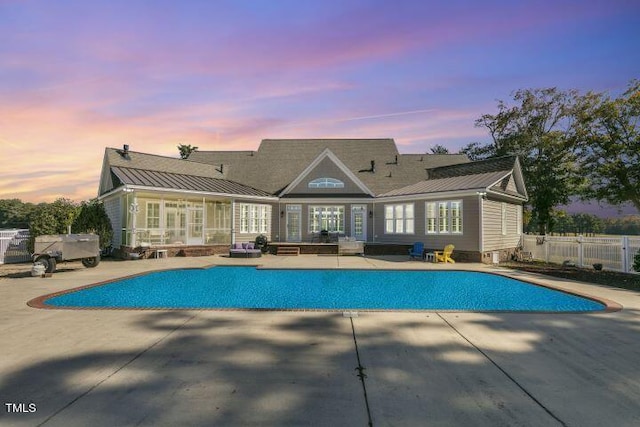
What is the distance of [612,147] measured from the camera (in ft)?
84.0

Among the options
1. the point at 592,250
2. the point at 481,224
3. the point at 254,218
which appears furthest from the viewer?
the point at 254,218

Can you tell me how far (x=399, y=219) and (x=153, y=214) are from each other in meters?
14.7

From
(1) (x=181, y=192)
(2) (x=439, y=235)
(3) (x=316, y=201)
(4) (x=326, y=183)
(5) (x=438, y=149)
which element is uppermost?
(5) (x=438, y=149)

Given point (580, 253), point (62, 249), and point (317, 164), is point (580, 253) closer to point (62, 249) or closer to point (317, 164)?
point (317, 164)

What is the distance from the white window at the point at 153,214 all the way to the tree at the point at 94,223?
2300mm

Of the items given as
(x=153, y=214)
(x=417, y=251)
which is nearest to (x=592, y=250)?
(x=417, y=251)

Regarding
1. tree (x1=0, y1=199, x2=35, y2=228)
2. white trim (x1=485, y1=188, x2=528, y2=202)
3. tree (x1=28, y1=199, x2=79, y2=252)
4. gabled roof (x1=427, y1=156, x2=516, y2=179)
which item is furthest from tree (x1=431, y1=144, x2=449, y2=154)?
tree (x1=0, y1=199, x2=35, y2=228)

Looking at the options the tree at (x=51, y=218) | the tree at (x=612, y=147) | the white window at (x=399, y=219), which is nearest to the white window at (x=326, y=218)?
the white window at (x=399, y=219)

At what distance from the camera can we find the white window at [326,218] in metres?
23.5

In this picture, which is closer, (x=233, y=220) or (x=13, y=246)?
(x=13, y=246)

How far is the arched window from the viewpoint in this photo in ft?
78.1

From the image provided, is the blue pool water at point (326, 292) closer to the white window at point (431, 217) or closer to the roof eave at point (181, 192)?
the white window at point (431, 217)

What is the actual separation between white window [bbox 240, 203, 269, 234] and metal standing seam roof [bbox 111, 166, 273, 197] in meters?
0.96

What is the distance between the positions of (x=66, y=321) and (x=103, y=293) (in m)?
3.64
